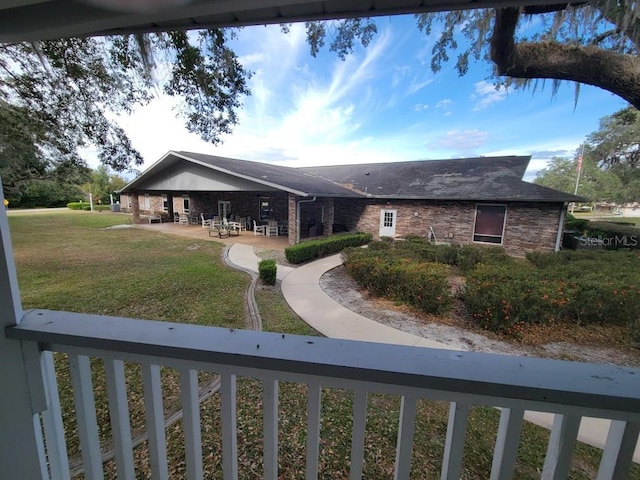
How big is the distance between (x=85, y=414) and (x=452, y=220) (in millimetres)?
14037

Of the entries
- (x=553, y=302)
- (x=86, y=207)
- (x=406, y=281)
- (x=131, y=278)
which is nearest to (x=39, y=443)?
(x=406, y=281)

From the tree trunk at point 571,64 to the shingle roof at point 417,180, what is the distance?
8.70 metres

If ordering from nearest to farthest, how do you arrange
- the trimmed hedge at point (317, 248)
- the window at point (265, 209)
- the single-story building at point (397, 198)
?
the trimmed hedge at point (317, 248)
the single-story building at point (397, 198)
the window at point (265, 209)

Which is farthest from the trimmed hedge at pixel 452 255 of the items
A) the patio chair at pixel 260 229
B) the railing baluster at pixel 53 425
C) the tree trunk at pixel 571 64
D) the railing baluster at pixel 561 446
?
the patio chair at pixel 260 229

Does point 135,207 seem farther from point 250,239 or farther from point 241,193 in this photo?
point 250,239

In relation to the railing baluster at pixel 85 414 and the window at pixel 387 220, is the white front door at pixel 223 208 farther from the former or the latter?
the railing baluster at pixel 85 414

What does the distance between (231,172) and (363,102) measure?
990cm

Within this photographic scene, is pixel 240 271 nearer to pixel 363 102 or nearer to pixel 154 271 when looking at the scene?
pixel 154 271

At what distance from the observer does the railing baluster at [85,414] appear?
3.21 ft

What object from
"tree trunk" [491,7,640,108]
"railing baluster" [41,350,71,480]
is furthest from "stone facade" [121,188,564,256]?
"railing baluster" [41,350,71,480]

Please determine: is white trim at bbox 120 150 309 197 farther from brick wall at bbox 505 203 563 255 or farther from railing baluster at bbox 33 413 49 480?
railing baluster at bbox 33 413 49 480

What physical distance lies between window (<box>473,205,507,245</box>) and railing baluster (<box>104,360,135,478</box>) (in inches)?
554

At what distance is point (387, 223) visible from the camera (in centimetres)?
1462

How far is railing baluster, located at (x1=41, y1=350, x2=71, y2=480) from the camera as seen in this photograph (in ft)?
3.26
